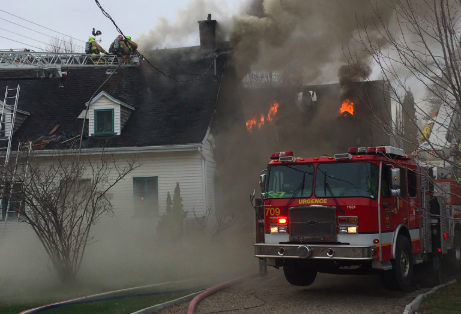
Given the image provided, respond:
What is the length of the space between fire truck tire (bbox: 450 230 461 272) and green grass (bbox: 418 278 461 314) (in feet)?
7.60

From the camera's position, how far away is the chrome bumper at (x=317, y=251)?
25.4 feet

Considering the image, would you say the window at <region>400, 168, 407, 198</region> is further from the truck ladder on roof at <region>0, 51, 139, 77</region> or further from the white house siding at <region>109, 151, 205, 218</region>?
the truck ladder on roof at <region>0, 51, 139, 77</region>

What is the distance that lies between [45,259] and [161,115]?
7037 millimetres

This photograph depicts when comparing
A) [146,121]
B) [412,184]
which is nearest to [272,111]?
[146,121]

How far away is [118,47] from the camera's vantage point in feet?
63.1

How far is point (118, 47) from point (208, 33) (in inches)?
160

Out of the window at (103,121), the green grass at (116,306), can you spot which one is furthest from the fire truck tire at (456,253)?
the window at (103,121)

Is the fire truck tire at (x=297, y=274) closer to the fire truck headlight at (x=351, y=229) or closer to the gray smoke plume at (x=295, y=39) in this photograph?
the fire truck headlight at (x=351, y=229)

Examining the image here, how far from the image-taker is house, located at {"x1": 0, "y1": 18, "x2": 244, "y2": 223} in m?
16.4

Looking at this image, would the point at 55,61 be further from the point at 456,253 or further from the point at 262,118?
the point at 456,253

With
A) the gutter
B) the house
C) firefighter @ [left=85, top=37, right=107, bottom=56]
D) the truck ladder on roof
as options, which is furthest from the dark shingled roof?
firefighter @ [left=85, top=37, right=107, bottom=56]

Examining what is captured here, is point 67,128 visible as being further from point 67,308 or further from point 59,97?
point 67,308

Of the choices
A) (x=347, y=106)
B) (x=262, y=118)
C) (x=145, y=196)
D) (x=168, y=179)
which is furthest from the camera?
(x=262, y=118)

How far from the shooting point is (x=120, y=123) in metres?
17.4
